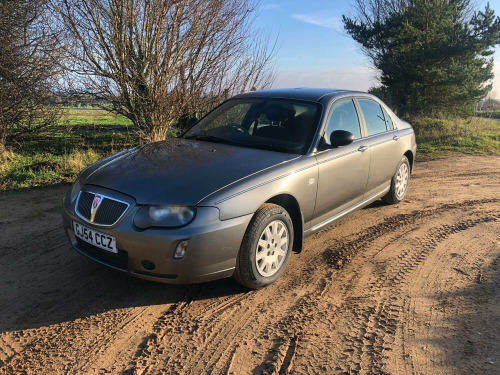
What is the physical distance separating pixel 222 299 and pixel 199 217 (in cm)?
82

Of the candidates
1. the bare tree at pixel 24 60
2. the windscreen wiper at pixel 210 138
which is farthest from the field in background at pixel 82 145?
the windscreen wiper at pixel 210 138

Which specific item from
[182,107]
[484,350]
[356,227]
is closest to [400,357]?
[484,350]

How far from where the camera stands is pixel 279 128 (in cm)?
410

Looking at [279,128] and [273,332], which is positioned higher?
[279,128]

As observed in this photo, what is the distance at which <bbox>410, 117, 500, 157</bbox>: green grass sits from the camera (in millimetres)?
11416

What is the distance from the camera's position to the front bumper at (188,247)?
280cm

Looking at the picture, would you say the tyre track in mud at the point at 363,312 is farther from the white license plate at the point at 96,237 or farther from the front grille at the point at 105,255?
the white license plate at the point at 96,237

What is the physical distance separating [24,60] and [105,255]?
716 cm

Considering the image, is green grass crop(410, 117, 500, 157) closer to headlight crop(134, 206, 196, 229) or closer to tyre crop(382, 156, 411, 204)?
tyre crop(382, 156, 411, 204)

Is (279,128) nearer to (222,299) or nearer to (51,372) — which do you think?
(222,299)

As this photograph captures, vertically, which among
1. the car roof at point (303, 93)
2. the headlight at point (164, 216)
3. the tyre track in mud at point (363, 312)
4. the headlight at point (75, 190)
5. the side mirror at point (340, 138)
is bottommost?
the tyre track in mud at point (363, 312)

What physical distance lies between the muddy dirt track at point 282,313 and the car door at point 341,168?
19.8 inches

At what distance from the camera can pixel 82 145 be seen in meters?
10.2

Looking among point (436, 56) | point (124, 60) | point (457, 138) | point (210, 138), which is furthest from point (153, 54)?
point (436, 56)
